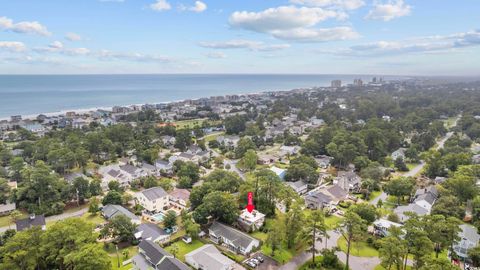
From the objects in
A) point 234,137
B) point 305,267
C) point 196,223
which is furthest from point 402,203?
point 234,137

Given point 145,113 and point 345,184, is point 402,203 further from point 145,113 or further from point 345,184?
point 145,113

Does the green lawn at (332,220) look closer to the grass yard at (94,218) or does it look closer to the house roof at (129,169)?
the grass yard at (94,218)

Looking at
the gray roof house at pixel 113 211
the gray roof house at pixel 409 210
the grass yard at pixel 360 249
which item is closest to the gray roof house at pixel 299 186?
the gray roof house at pixel 409 210

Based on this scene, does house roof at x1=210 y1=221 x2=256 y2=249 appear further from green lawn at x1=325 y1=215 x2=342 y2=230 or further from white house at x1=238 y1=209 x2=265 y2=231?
green lawn at x1=325 y1=215 x2=342 y2=230

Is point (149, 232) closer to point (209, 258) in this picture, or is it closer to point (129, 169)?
point (209, 258)

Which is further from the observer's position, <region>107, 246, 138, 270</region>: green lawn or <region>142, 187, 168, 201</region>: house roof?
<region>142, 187, 168, 201</region>: house roof

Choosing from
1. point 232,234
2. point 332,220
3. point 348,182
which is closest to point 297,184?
point 348,182

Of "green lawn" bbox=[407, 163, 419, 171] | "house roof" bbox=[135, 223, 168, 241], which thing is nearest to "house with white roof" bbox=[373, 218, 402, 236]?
"house roof" bbox=[135, 223, 168, 241]
